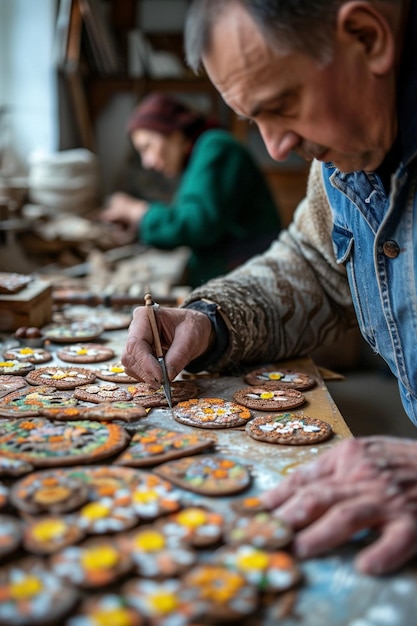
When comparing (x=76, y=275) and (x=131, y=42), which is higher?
(x=131, y=42)

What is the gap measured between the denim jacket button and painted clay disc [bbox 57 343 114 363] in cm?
78

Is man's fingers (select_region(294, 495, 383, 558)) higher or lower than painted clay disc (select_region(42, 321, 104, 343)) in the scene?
higher

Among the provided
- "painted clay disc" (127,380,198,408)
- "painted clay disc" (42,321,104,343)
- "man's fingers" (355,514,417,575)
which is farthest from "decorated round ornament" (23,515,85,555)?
"painted clay disc" (42,321,104,343)

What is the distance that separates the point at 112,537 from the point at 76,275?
2.74 m

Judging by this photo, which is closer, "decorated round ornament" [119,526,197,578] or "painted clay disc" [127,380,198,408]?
"decorated round ornament" [119,526,197,578]

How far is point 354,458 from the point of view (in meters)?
1.07

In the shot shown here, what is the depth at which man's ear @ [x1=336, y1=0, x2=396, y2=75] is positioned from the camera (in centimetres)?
115

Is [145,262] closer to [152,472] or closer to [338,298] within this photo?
[338,298]

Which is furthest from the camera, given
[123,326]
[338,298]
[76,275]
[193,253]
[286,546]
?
[193,253]

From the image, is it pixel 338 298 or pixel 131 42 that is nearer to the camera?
pixel 338 298

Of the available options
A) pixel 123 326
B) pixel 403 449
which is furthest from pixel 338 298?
pixel 403 449

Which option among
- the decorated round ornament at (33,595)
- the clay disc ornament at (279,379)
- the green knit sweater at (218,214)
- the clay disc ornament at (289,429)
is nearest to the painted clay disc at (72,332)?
the clay disc ornament at (279,379)

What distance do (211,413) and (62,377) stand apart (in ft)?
1.39

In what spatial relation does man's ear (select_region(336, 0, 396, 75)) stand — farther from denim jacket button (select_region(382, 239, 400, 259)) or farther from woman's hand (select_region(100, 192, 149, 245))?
woman's hand (select_region(100, 192, 149, 245))
